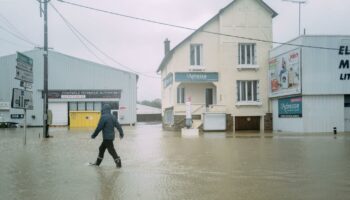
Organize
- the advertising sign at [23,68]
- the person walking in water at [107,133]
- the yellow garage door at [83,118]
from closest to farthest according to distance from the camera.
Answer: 1. the person walking in water at [107,133]
2. the advertising sign at [23,68]
3. the yellow garage door at [83,118]

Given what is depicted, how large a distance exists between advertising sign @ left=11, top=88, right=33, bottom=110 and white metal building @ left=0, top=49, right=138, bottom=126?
3221cm

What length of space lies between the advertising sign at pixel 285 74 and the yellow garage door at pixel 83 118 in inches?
984

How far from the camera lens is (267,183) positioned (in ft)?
28.6

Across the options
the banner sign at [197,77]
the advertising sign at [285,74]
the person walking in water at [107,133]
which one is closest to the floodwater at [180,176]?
the person walking in water at [107,133]

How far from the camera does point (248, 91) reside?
34.1m

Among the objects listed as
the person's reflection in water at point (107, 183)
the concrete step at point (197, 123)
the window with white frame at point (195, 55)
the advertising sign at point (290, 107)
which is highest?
the window with white frame at point (195, 55)

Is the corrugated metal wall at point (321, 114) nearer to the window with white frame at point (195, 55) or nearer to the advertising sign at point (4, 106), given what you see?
the window with white frame at point (195, 55)

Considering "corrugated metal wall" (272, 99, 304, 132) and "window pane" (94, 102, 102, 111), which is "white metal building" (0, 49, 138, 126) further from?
"corrugated metal wall" (272, 99, 304, 132)

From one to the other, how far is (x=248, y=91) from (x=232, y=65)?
2.47 m

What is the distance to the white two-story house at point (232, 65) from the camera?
33438 mm

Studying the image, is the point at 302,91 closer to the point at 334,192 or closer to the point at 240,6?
the point at 240,6

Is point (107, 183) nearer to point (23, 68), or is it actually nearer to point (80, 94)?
point (23, 68)

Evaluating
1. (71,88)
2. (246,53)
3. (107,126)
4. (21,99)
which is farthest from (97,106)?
(107,126)

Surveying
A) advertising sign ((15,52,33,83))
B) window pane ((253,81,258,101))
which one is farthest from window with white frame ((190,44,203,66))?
advertising sign ((15,52,33,83))
